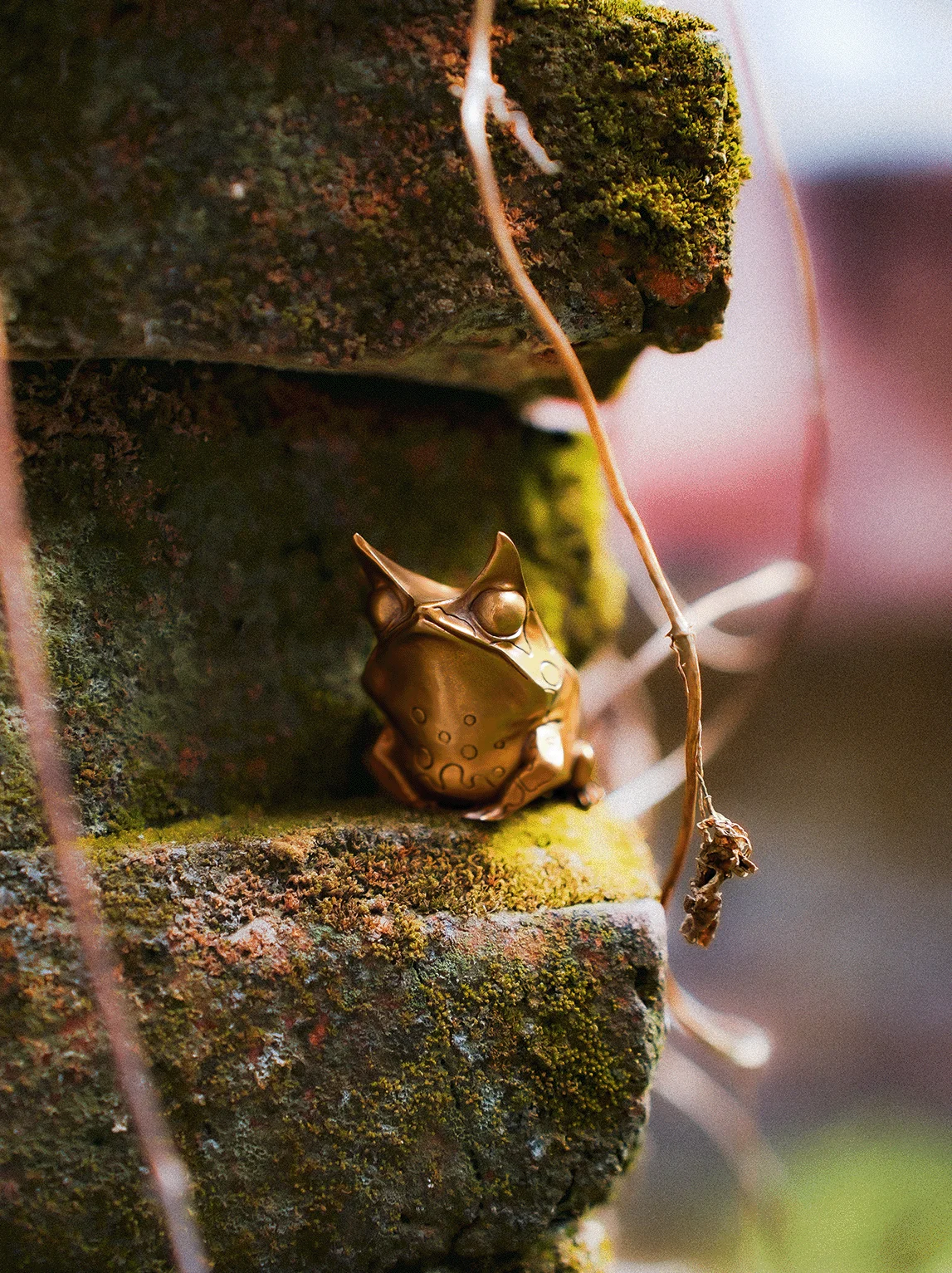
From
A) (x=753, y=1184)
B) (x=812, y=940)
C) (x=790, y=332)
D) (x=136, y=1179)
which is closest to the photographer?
(x=136, y=1179)

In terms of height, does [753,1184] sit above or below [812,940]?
below

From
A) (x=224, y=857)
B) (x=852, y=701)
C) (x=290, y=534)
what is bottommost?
(x=224, y=857)

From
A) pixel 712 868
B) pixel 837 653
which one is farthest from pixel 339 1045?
pixel 837 653

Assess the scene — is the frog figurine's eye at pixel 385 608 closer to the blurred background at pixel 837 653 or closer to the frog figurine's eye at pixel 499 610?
the frog figurine's eye at pixel 499 610

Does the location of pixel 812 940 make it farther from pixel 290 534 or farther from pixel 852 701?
pixel 290 534

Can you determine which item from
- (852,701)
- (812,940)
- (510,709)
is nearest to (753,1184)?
(812,940)

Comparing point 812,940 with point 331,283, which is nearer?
point 331,283

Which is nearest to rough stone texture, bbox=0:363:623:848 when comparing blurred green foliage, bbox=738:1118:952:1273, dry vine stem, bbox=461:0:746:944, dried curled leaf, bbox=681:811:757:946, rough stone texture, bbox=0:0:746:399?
rough stone texture, bbox=0:0:746:399

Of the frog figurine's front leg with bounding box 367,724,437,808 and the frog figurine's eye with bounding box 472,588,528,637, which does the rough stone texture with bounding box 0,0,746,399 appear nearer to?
the frog figurine's eye with bounding box 472,588,528,637
